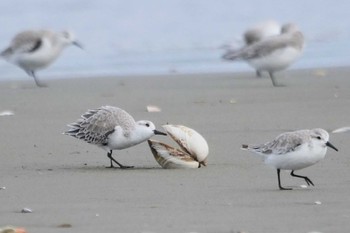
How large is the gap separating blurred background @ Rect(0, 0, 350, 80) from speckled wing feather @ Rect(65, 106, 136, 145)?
630cm

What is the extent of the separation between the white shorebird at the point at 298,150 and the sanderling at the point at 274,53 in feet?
20.2

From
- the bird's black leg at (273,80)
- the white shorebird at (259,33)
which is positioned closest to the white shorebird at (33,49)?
the white shorebird at (259,33)

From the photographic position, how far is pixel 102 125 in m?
9.26

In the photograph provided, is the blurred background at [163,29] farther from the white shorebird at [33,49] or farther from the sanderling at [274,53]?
the sanderling at [274,53]

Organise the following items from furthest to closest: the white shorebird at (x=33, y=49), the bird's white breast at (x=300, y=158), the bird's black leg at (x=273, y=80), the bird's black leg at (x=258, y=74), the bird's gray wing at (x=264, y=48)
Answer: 1. the white shorebird at (x=33, y=49)
2. the bird's black leg at (x=258, y=74)
3. the bird's gray wing at (x=264, y=48)
4. the bird's black leg at (x=273, y=80)
5. the bird's white breast at (x=300, y=158)

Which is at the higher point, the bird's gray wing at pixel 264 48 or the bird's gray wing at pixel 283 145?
the bird's gray wing at pixel 264 48

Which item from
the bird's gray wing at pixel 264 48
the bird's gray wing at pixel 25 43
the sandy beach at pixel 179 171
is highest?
the bird's gray wing at pixel 264 48

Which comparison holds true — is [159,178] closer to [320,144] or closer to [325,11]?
[320,144]

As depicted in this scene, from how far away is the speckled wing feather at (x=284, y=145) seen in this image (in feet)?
25.8

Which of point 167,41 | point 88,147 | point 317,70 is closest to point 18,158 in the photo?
point 88,147

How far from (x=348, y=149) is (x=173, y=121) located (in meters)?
2.38

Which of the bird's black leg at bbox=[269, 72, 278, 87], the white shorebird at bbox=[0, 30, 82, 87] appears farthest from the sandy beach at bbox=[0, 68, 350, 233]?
the white shorebird at bbox=[0, 30, 82, 87]

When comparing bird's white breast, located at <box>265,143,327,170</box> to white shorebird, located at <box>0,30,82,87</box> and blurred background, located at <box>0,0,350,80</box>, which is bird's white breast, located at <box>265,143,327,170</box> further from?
white shorebird, located at <box>0,30,82,87</box>

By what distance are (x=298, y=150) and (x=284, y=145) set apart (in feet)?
0.55
